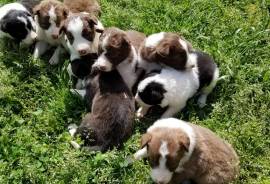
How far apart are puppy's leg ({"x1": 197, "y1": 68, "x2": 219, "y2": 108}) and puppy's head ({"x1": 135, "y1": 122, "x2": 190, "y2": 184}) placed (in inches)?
53.5

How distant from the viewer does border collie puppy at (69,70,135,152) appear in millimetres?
6770

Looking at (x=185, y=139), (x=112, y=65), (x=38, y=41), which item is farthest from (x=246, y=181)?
(x=38, y=41)

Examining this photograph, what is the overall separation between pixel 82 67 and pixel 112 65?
0.47 m

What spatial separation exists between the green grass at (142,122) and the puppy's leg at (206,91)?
0.08 metres

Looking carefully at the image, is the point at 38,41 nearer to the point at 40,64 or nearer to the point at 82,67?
the point at 40,64

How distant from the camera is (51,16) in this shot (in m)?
7.79

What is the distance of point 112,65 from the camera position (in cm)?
731

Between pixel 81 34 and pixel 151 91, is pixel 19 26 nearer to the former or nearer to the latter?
pixel 81 34

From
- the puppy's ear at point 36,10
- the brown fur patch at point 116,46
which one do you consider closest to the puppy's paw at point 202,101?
the brown fur patch at point 116,46

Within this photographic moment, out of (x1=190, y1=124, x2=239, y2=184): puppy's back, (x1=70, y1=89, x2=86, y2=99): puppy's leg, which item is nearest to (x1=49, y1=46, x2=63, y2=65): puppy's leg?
(x1=70, y1=89, x2=86, y2=99): puppy's leg

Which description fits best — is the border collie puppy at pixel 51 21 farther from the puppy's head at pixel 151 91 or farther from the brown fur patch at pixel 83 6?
the puppy's head at pixel 151 91

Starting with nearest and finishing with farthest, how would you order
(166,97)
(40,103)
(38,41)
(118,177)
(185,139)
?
1. (185,139)
2. (118,177)
3. (166,97)
4. (40,103)
5. (38,41)

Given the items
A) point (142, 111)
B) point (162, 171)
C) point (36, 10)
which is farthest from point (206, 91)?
point (36, 10)

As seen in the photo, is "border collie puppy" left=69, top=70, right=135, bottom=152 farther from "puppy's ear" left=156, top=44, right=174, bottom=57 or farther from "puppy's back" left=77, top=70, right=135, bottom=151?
"puppy's ear" left=156, top=44, right=174, bottom=57
